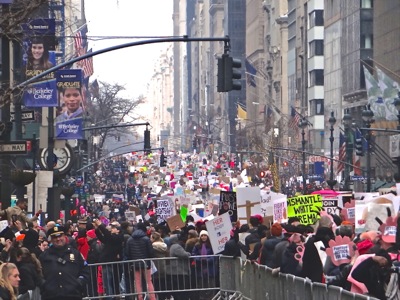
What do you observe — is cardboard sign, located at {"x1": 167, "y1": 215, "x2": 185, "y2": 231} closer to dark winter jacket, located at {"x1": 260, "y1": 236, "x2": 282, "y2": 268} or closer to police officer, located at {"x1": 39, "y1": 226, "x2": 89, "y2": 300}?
dark winter jacket, located at {"x1": 260, "y1": 236, "x2": 282, "y2": 268}

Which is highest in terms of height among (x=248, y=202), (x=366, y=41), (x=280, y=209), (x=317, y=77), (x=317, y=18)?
(x=317, y=18)

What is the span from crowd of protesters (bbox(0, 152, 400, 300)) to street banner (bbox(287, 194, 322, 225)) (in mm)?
1100

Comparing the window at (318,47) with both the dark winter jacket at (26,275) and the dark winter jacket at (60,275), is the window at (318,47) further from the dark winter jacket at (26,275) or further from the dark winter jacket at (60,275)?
the dark winter jacket at (26,275)

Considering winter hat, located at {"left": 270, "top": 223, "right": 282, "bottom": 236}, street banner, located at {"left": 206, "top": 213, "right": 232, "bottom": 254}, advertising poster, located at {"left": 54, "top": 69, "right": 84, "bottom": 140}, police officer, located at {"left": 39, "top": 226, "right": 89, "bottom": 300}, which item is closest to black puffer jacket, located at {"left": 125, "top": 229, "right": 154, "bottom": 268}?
street banner, located at {"left": 206, "top": 213, "right": 232, "bottom": 254}

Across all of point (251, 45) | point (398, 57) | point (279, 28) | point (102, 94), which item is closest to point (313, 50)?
point (102, 94)

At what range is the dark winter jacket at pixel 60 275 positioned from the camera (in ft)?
59.9

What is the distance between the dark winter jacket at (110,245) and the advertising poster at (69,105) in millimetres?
16831

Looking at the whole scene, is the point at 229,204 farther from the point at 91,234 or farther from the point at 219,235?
the point at 219,235

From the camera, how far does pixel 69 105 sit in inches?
1710

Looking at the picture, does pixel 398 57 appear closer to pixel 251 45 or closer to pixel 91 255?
pixel 91 255

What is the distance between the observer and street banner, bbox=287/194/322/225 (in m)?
25.2

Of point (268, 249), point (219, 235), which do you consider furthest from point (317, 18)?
point (268, 249)

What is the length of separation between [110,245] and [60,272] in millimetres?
6146

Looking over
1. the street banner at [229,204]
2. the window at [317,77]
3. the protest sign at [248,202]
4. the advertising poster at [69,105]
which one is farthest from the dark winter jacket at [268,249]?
the window at [317,77]
